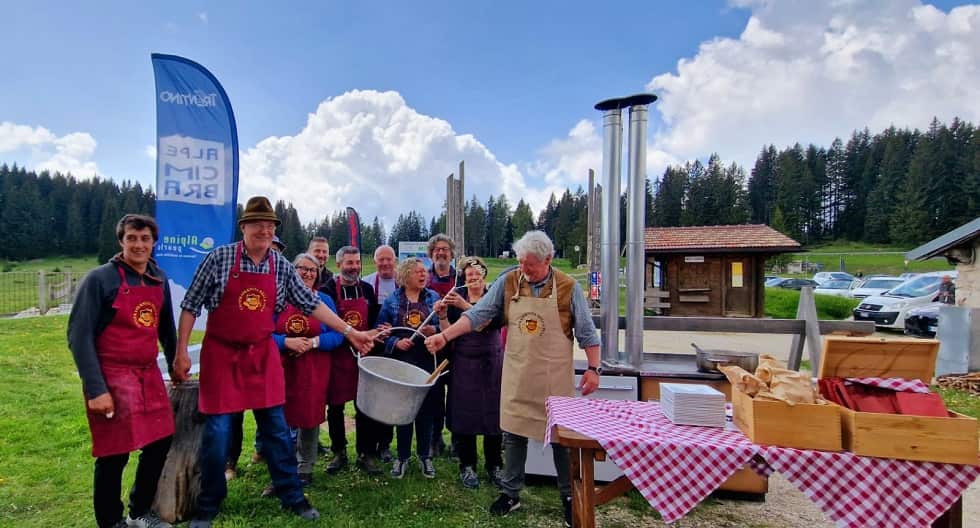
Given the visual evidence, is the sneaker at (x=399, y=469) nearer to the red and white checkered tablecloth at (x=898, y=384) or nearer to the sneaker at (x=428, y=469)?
the sneaker at (x=428, y=469)

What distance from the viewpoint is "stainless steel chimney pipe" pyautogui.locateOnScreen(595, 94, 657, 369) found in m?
3.62

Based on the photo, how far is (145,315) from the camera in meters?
2.47

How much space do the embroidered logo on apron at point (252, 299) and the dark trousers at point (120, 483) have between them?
0.81m

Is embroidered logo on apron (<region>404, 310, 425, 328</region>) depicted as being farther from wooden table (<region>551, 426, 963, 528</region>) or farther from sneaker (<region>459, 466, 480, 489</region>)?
wooden table (<region>551, 426, 963, 528</region>)

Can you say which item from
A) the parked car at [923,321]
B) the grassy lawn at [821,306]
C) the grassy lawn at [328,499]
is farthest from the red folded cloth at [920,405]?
the grassy lawn at [821,306]

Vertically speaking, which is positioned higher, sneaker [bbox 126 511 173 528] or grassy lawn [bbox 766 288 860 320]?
grassy lawn [bbox 766 288 860 320]

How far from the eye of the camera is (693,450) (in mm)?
1847

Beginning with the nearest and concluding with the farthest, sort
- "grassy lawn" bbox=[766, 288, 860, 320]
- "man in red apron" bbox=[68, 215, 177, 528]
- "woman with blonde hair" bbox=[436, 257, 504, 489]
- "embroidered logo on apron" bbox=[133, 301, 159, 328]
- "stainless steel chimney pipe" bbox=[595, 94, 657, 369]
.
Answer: "man in red apron" bbox=[68, 215, 177, 528] → "embroidered logo on apron" bbox=[133, 301, 159, 328] → "woman with blonde hair" bbox=[436, 257, 504, 489] → "stainless steel chimney pipe" bbox=[595, 94, 657, 369] → "grassy lawn" bbox=[766, 288, 860, 320]

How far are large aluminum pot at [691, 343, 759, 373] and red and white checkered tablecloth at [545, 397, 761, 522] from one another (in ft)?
3.40

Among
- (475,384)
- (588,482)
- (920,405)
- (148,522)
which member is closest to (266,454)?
(148,522)

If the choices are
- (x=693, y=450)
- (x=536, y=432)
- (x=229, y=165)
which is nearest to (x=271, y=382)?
(x=536, y=432)

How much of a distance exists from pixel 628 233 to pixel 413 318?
172 centimetres

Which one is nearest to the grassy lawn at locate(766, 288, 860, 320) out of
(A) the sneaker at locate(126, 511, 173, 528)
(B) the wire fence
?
(A) the sneaker at locate(126, 511, 173, 528)

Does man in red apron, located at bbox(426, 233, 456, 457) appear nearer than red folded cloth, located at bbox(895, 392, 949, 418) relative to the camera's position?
No
